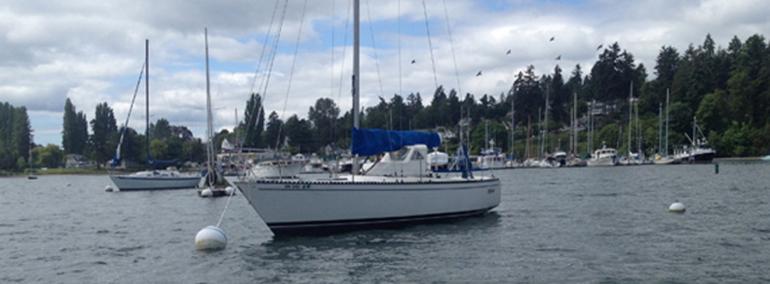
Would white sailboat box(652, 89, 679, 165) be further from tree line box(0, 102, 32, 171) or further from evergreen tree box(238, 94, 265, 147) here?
tree line box(0, 102, 32, 171)

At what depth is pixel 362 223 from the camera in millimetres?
26312

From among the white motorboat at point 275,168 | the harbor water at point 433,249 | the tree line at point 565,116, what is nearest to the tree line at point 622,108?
the tree line at point 565,116

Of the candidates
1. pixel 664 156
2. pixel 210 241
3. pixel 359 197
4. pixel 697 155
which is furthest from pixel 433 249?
pixel 664 156

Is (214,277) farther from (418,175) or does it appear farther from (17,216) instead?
(17,216)

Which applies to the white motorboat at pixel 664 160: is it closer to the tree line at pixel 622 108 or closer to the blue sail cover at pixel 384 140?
the tree line at pixel 622 108

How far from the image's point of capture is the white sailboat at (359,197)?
2447cm

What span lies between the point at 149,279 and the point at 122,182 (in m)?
48.4

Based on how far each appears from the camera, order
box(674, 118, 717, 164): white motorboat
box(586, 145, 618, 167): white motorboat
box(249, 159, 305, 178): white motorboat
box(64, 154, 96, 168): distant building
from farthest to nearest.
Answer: box(64, 154, 96, 168): distant building
box(586, 145, 618, 167): white motorboat
box(674, 118, 717, 164): white motorboat
box(249, 159, 305, 178): white motorboat

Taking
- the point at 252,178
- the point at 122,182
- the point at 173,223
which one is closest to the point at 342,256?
the point at 252,178

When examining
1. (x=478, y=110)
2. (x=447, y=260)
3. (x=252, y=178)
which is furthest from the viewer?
(x=478, y=110)

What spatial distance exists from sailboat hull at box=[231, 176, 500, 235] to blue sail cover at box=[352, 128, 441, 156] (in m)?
1.44

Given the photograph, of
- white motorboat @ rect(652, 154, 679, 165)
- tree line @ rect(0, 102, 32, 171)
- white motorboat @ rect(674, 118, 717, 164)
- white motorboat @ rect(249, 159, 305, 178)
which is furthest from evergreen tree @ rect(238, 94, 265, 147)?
white motorboat @ rect(674, 118, 717, 164)

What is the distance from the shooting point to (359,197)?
84.6ft

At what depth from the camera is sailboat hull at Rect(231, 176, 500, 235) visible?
24.4 m
